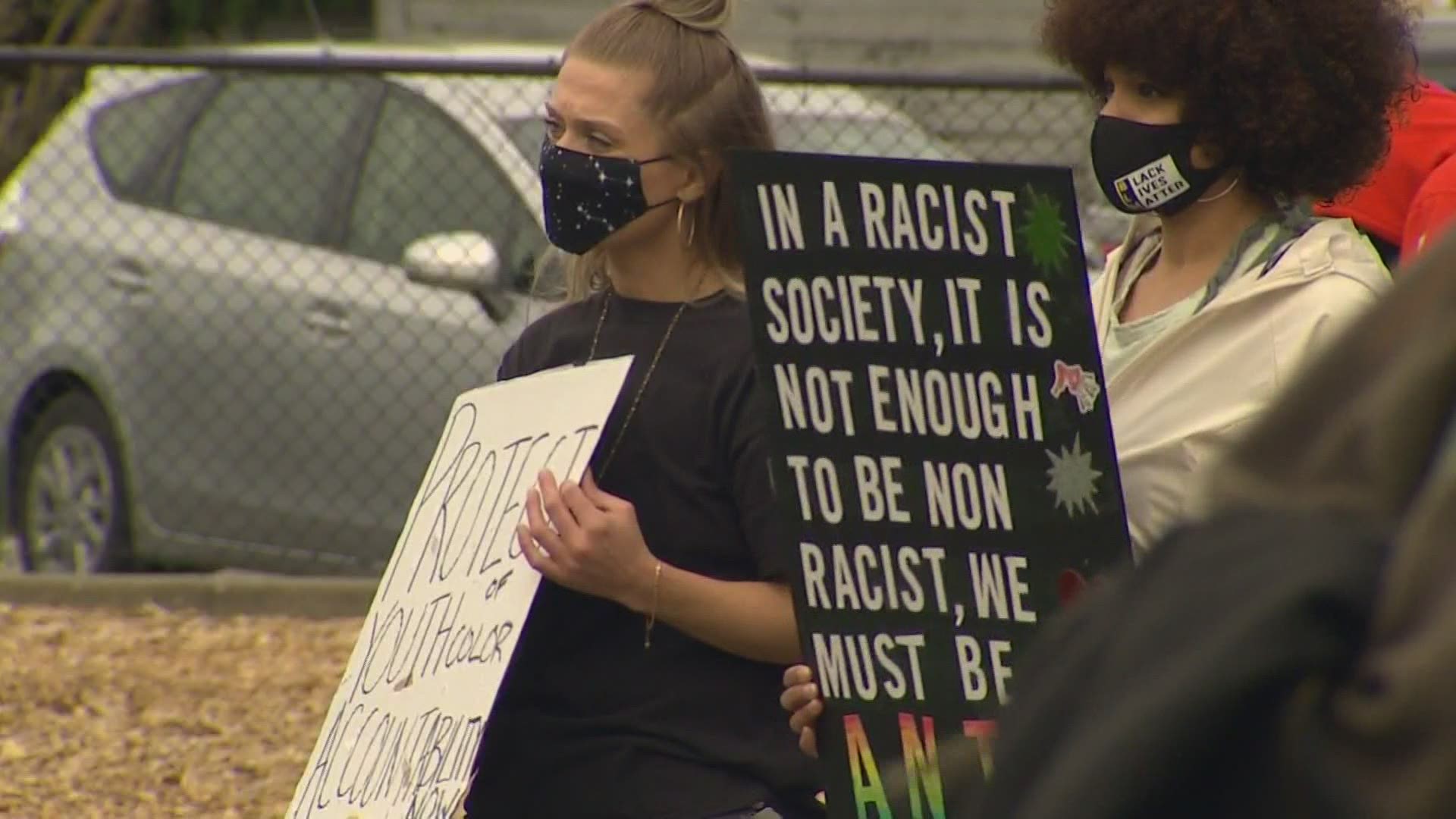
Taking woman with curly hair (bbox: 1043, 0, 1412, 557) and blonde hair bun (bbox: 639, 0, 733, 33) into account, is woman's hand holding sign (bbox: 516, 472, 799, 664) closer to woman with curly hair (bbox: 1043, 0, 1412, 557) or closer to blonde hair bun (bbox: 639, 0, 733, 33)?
woman with curly hair (bbox: 1043, 0, 1412, 557)

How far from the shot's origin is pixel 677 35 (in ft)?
9.87

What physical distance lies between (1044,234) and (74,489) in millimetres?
5769

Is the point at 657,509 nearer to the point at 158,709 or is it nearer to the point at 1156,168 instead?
the point at 1156,168

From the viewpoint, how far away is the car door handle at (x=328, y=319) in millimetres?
7305

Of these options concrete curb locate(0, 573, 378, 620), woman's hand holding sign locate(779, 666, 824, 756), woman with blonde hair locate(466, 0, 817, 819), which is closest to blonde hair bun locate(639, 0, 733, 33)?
woman with blonde hair locate(466, 0, 817, 819)

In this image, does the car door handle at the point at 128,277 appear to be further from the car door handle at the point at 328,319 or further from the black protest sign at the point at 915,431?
the black protest sign at the point at 915,431

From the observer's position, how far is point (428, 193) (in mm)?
7293

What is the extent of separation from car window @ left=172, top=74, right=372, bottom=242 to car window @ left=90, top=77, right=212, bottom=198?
5.0 inches

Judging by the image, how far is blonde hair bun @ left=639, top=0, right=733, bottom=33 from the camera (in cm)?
302

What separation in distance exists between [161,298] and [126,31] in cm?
134

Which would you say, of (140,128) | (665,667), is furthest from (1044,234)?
(140,128)

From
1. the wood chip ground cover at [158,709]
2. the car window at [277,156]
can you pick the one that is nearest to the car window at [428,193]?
the car window at [277,156]

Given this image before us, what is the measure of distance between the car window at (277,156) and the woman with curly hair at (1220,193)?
Result: 15.9 feet

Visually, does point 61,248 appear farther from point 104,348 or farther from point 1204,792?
point 1204,792
